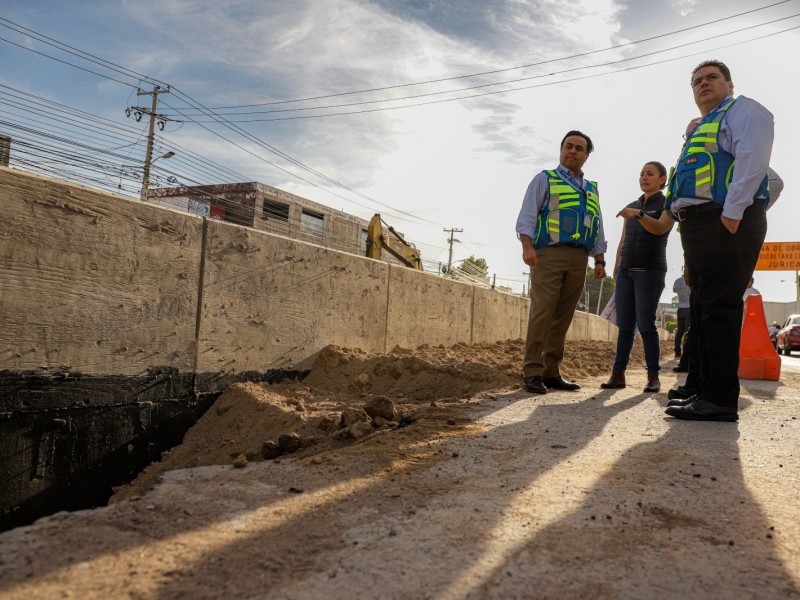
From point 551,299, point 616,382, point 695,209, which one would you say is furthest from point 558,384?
point 695,209

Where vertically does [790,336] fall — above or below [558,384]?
above

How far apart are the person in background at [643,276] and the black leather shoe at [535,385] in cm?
81

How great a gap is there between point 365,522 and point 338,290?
3304mm

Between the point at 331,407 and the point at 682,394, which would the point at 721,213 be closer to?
the point at 682,394

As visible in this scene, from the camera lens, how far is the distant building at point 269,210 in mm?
23000

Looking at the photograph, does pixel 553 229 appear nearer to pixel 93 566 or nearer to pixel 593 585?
pixel 593 585

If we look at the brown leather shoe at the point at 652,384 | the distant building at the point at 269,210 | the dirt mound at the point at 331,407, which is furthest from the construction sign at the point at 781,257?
the dirt mound at the point at 331,407

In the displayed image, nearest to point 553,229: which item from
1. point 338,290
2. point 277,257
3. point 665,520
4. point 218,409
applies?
point 338,290

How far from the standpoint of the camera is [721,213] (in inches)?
122

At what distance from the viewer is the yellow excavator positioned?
11.1m

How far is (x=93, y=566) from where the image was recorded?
4.19ft

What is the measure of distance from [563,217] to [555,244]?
0.70 ft

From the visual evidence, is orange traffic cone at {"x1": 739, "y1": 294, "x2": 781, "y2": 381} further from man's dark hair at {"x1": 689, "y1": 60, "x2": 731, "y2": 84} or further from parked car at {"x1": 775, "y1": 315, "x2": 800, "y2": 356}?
parked car at {"x1": 775, "y1": 315, "x2": 800, "y2": 356}

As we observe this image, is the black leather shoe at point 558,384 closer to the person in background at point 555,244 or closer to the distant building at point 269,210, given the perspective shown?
the person in background at point 555,244
